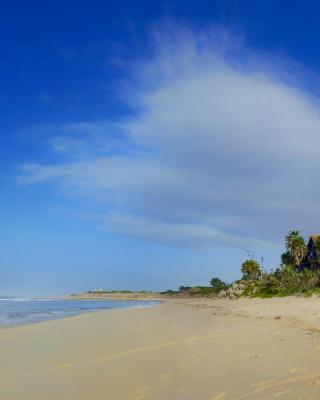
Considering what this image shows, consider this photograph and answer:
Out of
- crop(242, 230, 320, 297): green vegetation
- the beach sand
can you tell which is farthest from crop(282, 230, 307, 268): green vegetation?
the beach sand

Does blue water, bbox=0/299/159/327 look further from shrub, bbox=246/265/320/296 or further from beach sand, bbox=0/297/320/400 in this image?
shrub, bbox=246/265/320/296

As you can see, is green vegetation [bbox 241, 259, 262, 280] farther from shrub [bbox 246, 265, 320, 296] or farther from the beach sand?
the beach sand

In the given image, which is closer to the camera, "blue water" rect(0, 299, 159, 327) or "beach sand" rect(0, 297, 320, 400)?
"beach sand" rect(0, 297, 320, 400)

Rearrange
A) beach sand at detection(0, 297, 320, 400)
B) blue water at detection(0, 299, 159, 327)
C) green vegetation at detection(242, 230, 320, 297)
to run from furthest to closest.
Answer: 1. green vegetation at detection(242, 230, 320, 297)
2. blue water at detection(0, 299, 159, 327)
3. beach sand at detection(0, 297, 320, 400)

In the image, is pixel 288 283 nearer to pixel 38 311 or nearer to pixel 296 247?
pixel 38 311

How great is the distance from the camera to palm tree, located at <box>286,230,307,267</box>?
84.6 m

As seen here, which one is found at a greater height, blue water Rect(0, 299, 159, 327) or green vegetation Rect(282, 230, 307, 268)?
green vegetation Rect(282, 230, 307, 268)

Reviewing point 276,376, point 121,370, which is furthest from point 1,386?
point 276,376

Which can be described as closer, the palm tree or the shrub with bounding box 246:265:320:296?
the shrub with bounding box 246:265:320:296

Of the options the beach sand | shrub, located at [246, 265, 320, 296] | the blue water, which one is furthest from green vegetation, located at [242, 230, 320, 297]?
the beach sand

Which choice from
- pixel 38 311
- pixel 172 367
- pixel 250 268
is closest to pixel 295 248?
pixel 250 268

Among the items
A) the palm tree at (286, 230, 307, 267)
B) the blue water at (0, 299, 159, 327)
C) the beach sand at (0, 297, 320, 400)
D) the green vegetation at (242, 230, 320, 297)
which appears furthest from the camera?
the palm tree at (286, 230, 307, 267)

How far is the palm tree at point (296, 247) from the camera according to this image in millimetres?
84625

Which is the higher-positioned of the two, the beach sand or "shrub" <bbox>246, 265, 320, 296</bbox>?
"shrub" <bbox>246, 265, 320, 296</bbox>
